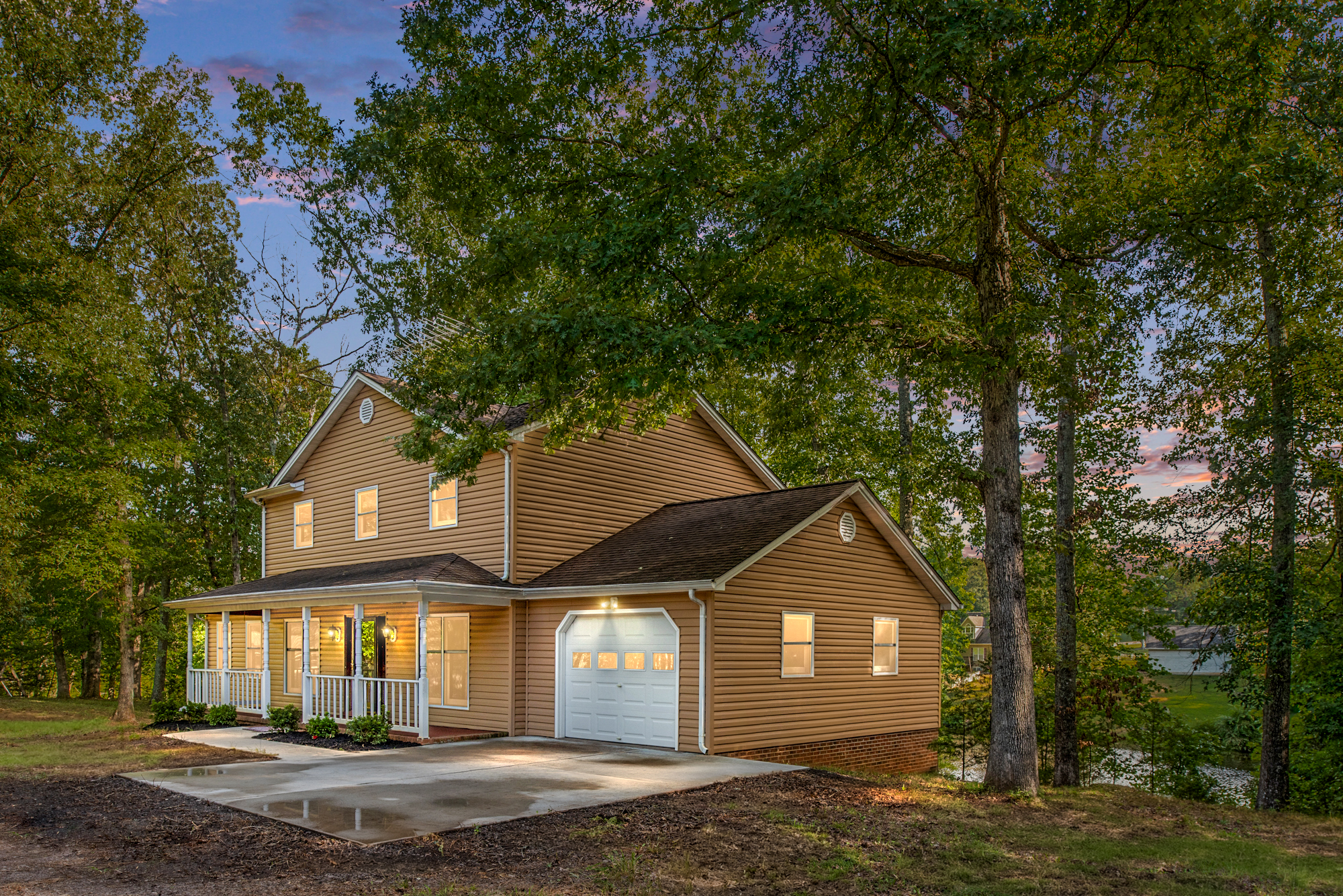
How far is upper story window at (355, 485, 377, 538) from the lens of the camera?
20.1 m

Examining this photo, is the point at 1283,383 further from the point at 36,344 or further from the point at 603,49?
the point at 36,344

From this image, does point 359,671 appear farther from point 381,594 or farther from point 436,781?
point 436,781

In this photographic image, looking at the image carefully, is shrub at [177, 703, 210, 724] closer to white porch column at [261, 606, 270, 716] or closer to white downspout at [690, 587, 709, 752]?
white porch column at [261, 606, 270, 716]

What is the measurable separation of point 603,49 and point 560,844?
10.1 m

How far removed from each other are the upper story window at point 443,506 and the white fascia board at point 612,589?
8.88ft

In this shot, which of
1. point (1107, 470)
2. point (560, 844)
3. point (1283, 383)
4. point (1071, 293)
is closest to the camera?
point (560, 844)

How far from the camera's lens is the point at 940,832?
8781 millimetres

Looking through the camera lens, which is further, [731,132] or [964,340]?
[731,132]

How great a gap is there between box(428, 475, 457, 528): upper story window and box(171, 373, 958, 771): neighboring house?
0.04 meters

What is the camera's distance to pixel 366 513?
20359 mm

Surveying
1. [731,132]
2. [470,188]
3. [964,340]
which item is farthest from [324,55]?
[964,340]

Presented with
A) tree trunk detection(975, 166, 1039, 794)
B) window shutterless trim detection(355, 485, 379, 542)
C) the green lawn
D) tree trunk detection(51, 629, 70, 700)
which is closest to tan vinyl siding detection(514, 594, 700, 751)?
window shutterless trim detection(355, 485, 379, 542)

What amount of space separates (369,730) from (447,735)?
1.43m

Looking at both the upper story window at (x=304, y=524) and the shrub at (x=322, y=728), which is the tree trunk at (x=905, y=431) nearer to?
the shrub at (x=322, y=728)
